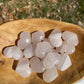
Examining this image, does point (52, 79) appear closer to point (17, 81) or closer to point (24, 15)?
point (17, 81)

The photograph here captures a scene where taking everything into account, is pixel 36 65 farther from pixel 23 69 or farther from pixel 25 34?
pixel 25 34

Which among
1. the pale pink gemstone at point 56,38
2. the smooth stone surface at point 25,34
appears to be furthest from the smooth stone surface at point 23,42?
the pale pink gemstone at point 56,38

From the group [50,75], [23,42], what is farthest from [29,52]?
[50,75]

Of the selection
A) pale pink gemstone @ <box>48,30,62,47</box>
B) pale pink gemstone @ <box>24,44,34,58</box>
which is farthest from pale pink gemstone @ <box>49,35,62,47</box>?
pale pink gemstone @ <box>24,44,34,58</box>

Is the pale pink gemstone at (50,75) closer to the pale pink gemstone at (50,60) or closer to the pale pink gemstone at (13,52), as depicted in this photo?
the pale pink gemstone at (50,60)

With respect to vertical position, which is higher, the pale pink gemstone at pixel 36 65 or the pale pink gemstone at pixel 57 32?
the pale pink gemstone at pixel 57 32

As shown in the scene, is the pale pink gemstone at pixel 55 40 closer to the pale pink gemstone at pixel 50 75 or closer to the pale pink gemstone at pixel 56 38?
the pale pink gemstone at pixel 56 38

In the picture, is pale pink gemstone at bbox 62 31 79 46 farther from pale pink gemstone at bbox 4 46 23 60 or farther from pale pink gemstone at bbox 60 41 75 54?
pale pink gemstone at bbox 4 46 23 60

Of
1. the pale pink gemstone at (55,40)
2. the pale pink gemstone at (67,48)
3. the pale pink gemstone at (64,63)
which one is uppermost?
the pale pink gemstone at (55,40)
